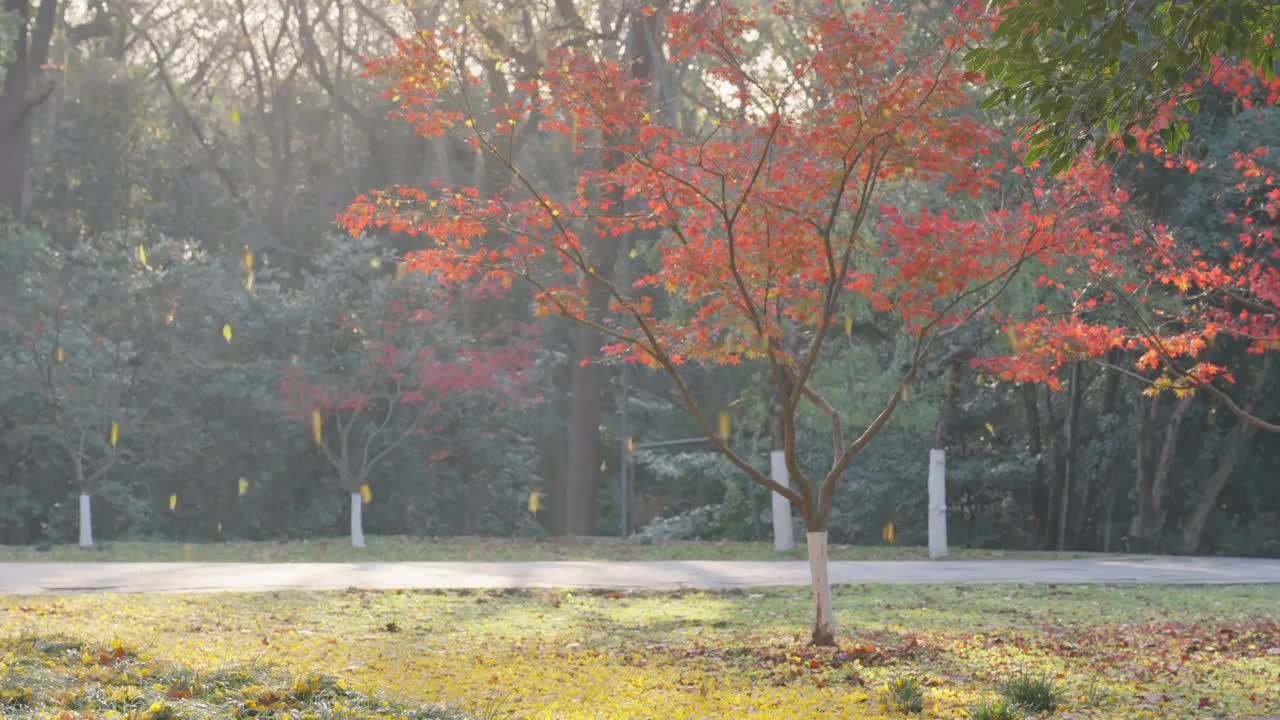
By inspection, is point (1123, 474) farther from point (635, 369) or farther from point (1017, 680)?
point (1017, 680)

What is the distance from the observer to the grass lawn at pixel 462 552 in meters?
20.0

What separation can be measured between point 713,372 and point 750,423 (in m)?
6.31

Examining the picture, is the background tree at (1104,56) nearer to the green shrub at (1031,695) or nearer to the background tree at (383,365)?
the green shrub at (1031,695)

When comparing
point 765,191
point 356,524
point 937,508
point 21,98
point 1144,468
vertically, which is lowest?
point 356,524

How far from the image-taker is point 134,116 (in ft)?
108

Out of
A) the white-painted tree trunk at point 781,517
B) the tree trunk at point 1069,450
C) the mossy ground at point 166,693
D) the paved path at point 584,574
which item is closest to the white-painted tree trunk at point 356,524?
the paved path at point 584,574

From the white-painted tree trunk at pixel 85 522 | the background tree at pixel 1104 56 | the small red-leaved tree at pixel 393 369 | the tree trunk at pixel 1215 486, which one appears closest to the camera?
the background tree at pixel 1104 56

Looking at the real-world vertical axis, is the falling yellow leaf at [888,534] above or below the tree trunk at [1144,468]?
below

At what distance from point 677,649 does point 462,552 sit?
465 inches

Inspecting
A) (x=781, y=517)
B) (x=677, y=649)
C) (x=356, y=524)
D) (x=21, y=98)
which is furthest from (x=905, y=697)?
(x=21, y=98)

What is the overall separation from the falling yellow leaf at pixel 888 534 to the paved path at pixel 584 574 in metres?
6.51

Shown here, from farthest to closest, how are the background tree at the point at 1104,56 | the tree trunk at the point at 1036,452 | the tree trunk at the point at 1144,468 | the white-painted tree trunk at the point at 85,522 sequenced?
the tree trunk at the point at 1036,452 < the white-painted tree trunk at the point at 85,522 < the tree trunk at the point at 1144,468 < the background tree at the point at 1104,56

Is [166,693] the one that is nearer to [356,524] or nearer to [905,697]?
[905,697]

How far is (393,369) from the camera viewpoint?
86.9ft
